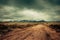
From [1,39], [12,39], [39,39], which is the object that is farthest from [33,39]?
[1,39]

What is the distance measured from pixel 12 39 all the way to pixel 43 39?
135 inches

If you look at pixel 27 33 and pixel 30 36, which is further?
pixel 27 33

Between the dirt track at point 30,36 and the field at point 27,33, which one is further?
the field at point 27,33

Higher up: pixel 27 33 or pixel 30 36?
pixel 30 36

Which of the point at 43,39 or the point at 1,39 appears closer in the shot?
the point at 1,39

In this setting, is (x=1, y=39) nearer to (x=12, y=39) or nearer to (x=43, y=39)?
(x=12, y=39)

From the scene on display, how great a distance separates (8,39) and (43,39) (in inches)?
150

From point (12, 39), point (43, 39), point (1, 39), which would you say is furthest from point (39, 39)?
point (1, 39)

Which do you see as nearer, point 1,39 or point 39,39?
point 1,39

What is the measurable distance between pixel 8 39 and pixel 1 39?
2.33ft

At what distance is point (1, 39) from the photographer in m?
14.7

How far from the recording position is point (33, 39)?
51.1 feet

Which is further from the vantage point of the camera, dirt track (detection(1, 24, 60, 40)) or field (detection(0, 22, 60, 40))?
field (detection(0, 22, 60, 40))

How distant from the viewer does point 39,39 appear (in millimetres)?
15672
